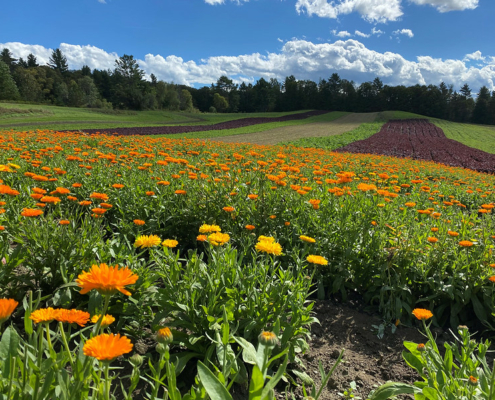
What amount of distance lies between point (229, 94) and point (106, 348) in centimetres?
7942

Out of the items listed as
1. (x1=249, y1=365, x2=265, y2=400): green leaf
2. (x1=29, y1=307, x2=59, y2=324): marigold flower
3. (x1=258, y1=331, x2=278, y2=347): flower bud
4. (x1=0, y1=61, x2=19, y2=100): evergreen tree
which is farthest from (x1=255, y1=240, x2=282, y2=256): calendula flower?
(x1=0, y1=61, x2=19, y2=100): evergreen tree

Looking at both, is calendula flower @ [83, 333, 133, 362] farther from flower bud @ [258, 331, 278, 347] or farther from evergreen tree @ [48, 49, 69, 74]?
evergreen tree @ [48, 49, 69, 74]

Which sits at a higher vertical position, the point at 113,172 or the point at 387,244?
the point at 113,172

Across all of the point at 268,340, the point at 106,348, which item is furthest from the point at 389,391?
the point at 106,348

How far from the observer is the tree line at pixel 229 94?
53406 millimetres

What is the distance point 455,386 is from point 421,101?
7289cm

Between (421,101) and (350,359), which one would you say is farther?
(421,101)

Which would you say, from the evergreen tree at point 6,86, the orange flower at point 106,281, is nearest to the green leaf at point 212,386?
the orange flower at point 106,281

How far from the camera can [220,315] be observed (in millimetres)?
1795

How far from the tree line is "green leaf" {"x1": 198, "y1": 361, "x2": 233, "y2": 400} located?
178ft

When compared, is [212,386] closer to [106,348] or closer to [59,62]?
[106,348]

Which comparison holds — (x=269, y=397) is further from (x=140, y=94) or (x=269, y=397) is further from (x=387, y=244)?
(x=140, y=94)

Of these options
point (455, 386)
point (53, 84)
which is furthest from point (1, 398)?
point (53, 84)

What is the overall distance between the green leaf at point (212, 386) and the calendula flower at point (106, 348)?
295 mm
